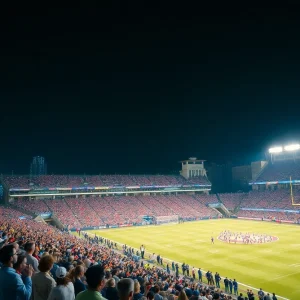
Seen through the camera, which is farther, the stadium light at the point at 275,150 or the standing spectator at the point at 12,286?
the stadium light at the point at 275,150

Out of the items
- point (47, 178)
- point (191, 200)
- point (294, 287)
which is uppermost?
point (47, 178)

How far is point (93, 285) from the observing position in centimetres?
405

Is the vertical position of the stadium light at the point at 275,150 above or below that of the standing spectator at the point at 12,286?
above

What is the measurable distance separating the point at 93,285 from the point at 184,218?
6998cm

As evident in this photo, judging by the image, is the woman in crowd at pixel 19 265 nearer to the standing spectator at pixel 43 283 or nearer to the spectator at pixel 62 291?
the standing spectator at pixel 43 283

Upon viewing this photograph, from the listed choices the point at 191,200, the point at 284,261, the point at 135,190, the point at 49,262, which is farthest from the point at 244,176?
the point at 49,262

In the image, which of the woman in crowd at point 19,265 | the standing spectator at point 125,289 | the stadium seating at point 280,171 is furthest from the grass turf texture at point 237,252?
the standing spectator at point 125,289

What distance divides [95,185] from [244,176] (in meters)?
48.5

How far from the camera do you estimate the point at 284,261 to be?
32.3 meters

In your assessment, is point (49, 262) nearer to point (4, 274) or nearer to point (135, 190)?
point (4, 274)

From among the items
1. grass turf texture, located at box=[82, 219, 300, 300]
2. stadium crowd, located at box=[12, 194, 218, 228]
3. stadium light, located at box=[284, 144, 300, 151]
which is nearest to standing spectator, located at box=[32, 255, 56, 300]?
grass turf texture, located at box=[82, 219, 300, 300]

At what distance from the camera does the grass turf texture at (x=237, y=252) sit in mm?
26438

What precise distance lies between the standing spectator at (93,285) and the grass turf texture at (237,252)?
75.1 feet

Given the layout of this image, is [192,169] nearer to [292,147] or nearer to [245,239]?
[292,147]
